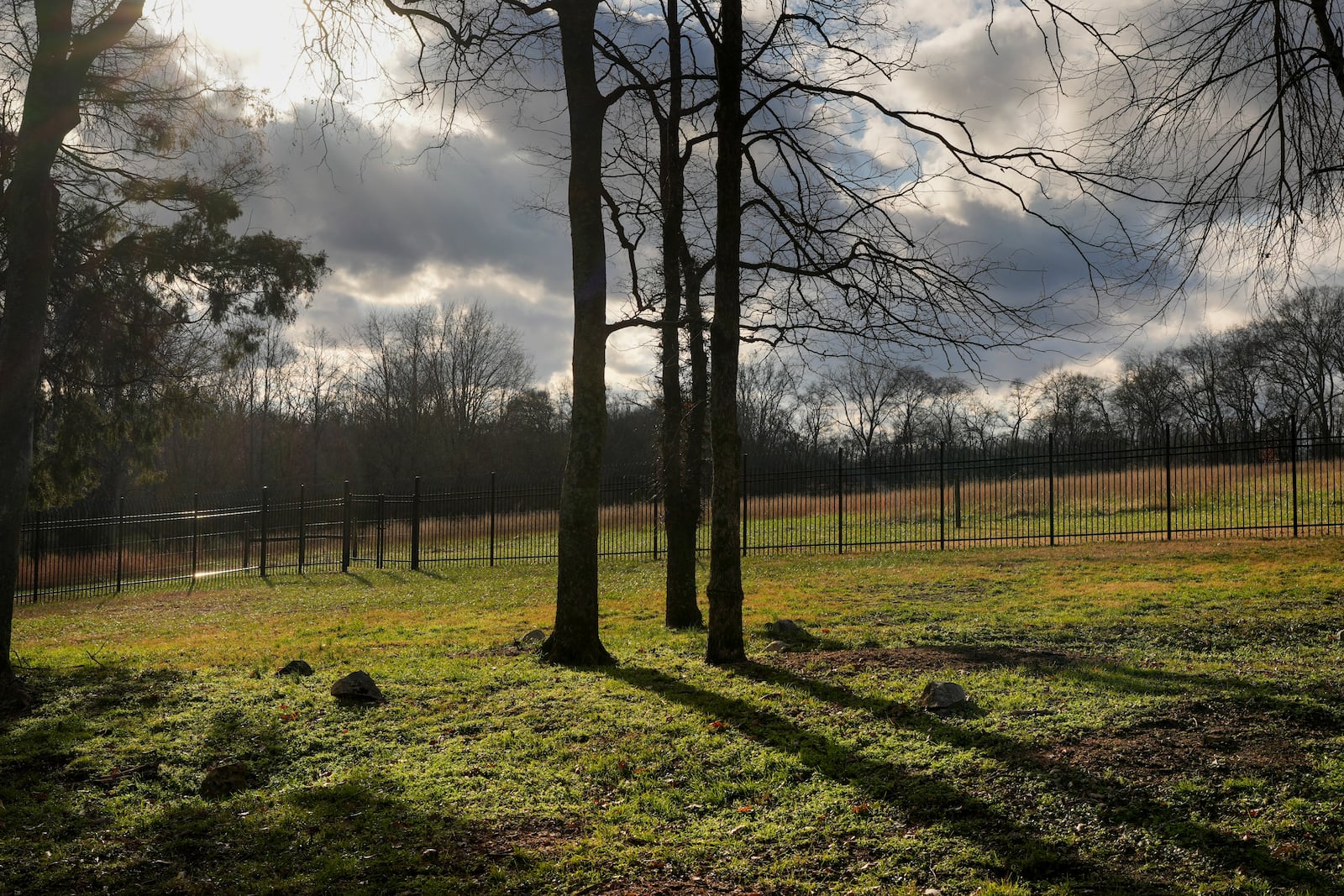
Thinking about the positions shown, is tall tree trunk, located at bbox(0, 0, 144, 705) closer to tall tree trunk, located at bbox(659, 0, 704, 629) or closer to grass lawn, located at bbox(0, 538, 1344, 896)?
grass lawn, located at bbox(0, 538, 1344, 896)

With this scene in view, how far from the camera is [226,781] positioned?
4703mm

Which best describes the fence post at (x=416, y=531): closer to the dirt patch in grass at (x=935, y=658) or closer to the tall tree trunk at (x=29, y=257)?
the tall tree trunk at (x=29, y=257)

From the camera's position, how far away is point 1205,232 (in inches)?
253

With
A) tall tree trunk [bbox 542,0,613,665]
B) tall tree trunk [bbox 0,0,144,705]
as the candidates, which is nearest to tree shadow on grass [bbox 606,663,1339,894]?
tall tree trunk [bbox 542,0,613,665]

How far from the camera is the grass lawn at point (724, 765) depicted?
354cm

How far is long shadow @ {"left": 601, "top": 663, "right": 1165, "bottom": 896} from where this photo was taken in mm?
3346

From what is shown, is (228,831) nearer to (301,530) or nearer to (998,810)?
(998,810)

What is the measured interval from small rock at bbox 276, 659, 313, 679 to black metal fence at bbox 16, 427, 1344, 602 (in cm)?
1016

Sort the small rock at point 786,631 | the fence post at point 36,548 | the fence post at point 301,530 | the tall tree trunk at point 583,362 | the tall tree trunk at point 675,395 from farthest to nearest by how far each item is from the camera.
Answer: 1. the fence post at point 301,530
2. the fence post at point 36,548
3. the tall tree trunk at point 675,395
4. the small rock at point 786,631
5. the tall tree trunk at point 583,362

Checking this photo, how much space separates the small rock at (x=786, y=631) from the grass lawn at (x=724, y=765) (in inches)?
6.7

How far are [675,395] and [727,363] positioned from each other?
3.00 m

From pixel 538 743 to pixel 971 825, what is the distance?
2.59 metres

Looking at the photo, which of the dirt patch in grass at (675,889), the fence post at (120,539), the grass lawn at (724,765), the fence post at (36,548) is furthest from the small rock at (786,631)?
the fence post at (120,539)

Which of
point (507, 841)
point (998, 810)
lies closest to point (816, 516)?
point (998, 810)
